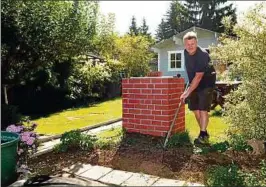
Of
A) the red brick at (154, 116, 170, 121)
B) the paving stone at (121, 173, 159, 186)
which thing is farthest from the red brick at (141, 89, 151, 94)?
the paving stone at (121, 173, 159, 186)

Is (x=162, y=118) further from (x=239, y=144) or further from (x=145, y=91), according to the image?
(x=239, y=144)

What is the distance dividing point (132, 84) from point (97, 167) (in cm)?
190

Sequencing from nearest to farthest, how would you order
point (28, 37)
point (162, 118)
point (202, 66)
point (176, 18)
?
point (202, 66) < point (162, 118) < point (28, 37) < point (176, 18)

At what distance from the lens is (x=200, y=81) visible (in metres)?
4.65

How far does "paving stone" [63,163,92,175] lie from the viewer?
334 cm

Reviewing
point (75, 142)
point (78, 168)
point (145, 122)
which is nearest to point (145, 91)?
point (145, 122)

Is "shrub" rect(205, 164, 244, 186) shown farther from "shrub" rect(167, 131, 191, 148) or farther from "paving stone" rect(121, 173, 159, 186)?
"shrub" rect(167, 131, 191, 148)

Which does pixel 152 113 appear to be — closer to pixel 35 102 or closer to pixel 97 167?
pixel 97 167

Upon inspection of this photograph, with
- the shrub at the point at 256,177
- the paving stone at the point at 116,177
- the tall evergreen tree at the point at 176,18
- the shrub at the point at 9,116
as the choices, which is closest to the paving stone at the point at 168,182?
the paving stone at the point at 116,177

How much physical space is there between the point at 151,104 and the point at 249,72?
1474mm

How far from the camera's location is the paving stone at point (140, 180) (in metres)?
2.93

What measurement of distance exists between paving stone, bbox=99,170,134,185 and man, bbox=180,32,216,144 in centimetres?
167

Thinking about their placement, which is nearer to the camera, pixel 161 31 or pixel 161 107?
pixel 161 107

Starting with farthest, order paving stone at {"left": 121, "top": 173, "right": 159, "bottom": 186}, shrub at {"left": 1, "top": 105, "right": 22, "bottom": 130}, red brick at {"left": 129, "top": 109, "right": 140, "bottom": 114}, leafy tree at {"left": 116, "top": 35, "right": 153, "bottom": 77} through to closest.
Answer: leafy tree at {"left": 116, "top": 35, "right": 153, "bottom": 77}, shrub at {"left": 1, "top": 105, "right": 22, "bottom": 130}, red brick at {"left": 129, "top": 109, "right": 140, "bottom": 114}, paving stone at {"left": 121, "top": 173, "right": 159, "bottom": 186}
